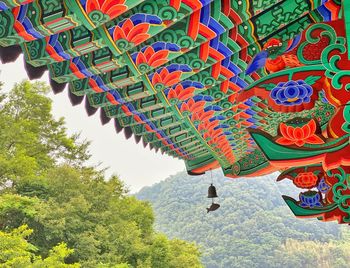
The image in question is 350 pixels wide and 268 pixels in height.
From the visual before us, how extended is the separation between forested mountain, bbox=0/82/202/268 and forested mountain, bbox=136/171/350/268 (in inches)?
1340

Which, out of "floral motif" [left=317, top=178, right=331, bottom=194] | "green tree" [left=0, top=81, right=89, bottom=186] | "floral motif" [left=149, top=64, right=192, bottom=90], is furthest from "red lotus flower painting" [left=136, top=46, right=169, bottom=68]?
"green tree" [left=0, top=81, right=89, bottom=186]

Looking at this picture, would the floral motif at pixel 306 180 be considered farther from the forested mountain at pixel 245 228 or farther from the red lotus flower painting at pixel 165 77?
the forested mountain at pixel 245 228

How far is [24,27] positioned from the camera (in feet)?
4.67

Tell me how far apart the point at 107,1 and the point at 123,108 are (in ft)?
3.27

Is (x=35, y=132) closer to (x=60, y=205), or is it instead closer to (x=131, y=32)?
(x=60, y=205)

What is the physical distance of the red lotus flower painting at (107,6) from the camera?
131 cm

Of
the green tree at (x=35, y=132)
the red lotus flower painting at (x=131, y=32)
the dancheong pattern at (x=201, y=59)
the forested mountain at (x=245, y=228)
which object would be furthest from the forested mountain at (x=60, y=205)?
the forested mountain at (x=245, y=228)

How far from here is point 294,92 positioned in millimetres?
1420

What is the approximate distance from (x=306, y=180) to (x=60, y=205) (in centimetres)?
1081

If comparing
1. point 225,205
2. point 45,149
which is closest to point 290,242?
point 225,205

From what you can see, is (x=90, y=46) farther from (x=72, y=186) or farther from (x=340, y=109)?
(x=72, y=186)

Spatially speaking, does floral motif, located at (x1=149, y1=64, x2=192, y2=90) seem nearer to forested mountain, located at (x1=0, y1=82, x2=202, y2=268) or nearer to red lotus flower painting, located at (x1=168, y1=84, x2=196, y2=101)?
red lotus flower painting, located at (x1=168, y1=84, x2=196, y2=101)

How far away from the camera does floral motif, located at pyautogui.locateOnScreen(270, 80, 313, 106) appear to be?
1.42 meters

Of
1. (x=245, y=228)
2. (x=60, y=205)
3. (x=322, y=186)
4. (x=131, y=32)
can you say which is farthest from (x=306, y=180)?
(x=245, y=228)
